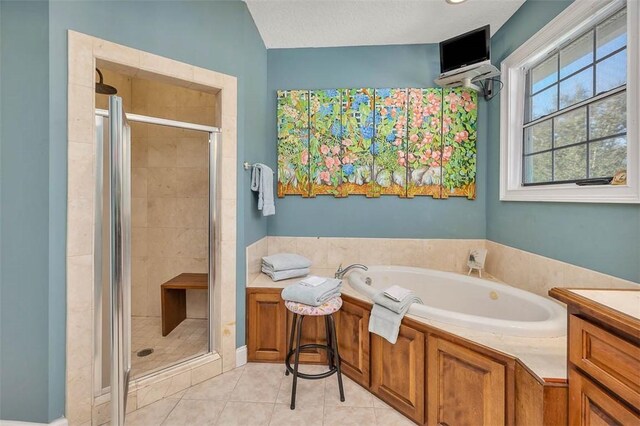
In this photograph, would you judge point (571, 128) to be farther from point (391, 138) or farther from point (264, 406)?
point (264, 406)

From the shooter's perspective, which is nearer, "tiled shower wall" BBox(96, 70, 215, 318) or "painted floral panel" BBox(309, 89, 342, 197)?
"painted floral panel" BBox(309, 89, 342, 197)

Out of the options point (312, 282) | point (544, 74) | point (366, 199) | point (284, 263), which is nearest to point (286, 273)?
point (284, 263)

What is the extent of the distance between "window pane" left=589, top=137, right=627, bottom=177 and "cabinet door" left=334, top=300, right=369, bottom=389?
5.31 ft

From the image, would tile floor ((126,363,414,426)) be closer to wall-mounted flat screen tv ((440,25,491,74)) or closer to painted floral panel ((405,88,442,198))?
painted floral panel ((405,88,442,198))

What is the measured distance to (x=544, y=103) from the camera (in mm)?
2008

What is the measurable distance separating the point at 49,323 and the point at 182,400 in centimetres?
91

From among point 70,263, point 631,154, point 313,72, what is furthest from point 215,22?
point 631,154

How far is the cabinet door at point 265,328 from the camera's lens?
214 cm

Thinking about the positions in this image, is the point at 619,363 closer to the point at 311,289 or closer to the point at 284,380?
the point at 311,289

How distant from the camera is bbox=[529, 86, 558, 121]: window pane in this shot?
191 centimetres

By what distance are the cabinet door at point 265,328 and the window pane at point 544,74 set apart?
262 centimetres

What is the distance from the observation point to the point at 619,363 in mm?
784

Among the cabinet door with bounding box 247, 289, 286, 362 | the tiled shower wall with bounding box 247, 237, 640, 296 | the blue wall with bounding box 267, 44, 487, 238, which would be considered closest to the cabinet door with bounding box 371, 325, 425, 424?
the cabinet door with bounding box 247, 289, 286, 362

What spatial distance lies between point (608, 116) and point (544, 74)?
717 millimetres
